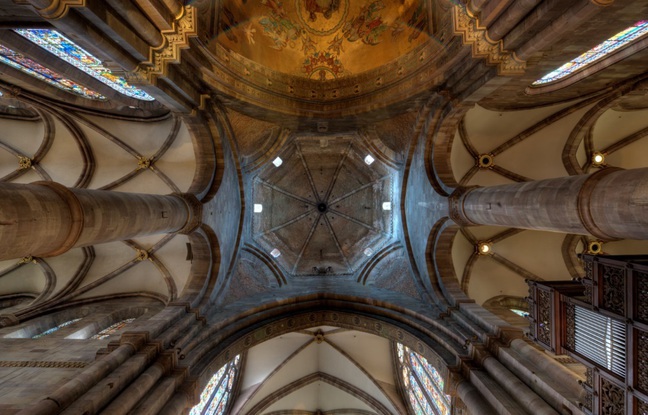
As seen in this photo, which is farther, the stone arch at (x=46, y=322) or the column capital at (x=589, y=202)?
the stone arch at (x=46, y=322)

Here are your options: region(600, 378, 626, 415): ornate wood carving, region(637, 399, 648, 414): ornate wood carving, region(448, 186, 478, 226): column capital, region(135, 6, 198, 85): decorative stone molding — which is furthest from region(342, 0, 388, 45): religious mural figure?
region(637, 399, 648, 414): ornate wood carving

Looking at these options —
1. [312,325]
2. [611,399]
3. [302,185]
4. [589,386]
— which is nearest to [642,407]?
[611,399]

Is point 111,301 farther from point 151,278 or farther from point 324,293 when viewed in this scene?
point 324,293

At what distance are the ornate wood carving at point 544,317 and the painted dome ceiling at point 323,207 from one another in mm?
9702

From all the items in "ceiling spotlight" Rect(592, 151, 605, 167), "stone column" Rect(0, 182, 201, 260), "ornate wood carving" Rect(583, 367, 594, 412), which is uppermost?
"ceiling spotlight" Rect(592, 151, 605, 167)

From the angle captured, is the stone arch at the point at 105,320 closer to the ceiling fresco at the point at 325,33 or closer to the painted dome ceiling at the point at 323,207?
the painted dome ceiling at the point at 323,207

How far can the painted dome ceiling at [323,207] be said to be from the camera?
1579 centimetres

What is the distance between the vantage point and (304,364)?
1441 centimetres

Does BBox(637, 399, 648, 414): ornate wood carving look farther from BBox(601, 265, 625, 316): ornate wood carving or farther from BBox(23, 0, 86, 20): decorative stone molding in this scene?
BBox(23, 0, 86, 20): decorative stone molding

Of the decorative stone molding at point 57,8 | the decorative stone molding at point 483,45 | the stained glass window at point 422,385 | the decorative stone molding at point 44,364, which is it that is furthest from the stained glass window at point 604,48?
the decorative stone molding at point 44,364

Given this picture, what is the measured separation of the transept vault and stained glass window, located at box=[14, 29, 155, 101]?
66 millimetres

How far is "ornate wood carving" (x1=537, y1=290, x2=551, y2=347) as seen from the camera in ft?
17.8

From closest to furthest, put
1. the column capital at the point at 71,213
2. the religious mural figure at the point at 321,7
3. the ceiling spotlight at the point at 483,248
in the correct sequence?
the column capital at the point at 71,213 < the religious mural figure at the point at 321,7 < the ceiling spotlight at the point at 483,248

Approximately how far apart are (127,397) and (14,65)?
8752mm
